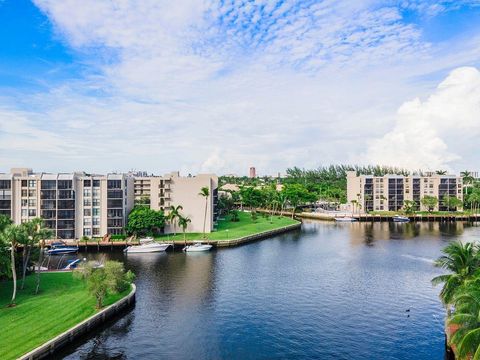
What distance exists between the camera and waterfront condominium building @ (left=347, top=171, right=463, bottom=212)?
7490 inches

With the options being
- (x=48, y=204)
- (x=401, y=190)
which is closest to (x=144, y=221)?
(x=48, y=204)

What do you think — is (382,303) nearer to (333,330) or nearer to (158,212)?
(333,330)

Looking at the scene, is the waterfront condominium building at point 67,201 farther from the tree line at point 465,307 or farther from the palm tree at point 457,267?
the tree line at point 465,307

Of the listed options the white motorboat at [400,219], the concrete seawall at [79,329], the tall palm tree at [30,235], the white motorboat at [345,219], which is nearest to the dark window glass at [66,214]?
the tall palm tree at [30,235]

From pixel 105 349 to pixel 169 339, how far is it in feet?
21.9

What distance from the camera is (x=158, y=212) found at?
108 m

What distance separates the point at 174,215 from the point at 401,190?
125660 millimetres

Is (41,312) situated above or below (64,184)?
below

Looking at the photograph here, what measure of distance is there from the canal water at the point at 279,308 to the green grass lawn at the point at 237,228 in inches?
536

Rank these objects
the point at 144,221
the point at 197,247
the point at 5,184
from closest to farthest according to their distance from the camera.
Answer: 1. the point at 197,247
2. the point at 5,184
3. the point at 144,221

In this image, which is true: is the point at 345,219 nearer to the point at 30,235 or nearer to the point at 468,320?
the point at 30,235

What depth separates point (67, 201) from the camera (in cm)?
10625

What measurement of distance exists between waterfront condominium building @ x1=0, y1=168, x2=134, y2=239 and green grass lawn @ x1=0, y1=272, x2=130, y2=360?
45.8 m

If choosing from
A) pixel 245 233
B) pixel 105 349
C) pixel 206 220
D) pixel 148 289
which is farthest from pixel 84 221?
pixel 105 349
